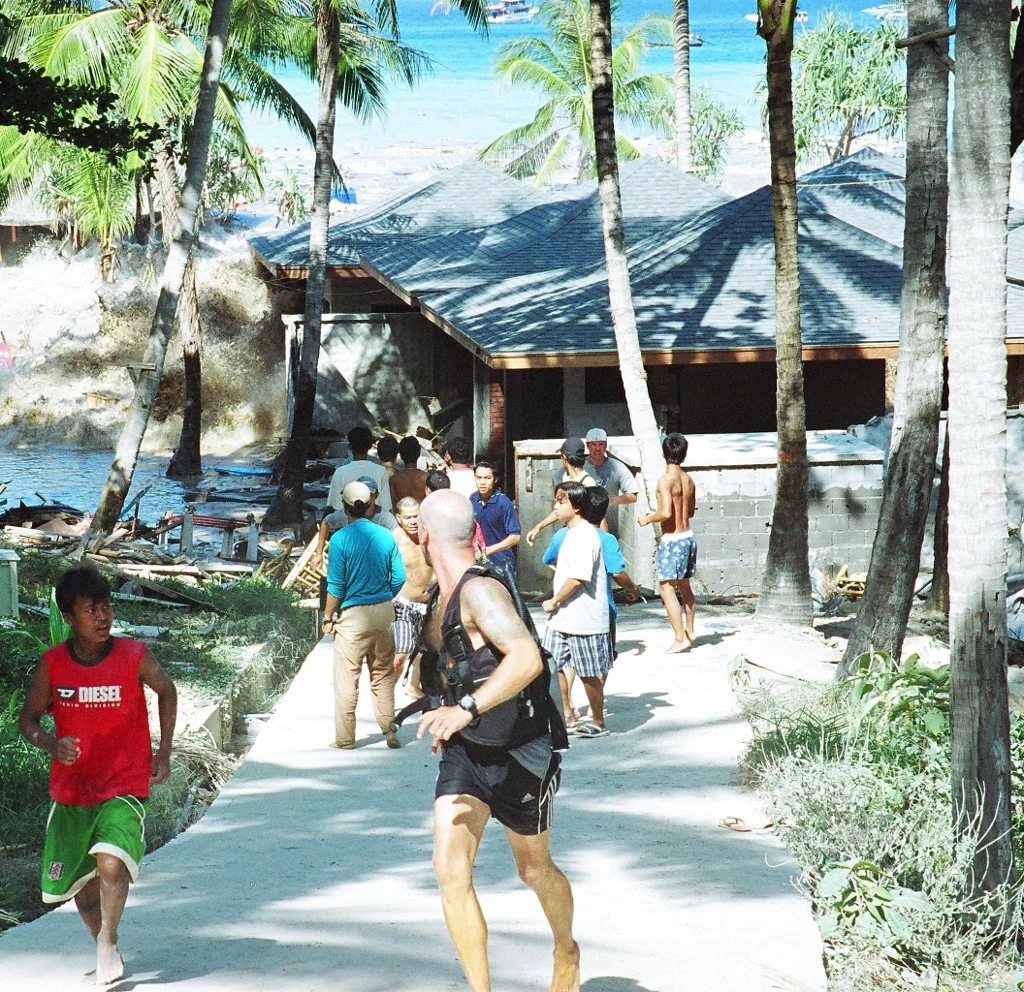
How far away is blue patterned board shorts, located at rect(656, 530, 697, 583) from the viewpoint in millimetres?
10680

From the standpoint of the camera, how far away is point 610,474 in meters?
13.1

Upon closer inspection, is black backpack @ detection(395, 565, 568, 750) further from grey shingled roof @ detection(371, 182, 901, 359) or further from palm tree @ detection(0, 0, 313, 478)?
palm tree @ detection(0, 0, 313, 478)

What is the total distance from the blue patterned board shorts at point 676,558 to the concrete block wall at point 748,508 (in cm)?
356

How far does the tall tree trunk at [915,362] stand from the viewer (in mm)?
8766

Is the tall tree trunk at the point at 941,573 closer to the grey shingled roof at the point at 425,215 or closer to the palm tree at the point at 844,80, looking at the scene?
the grey shingled roof at the point at 425,215

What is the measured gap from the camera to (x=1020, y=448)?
14.5 meters

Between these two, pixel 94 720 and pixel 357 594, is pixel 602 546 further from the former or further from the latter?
pixel 94 720

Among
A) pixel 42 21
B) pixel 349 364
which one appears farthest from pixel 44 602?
pixel 349 364

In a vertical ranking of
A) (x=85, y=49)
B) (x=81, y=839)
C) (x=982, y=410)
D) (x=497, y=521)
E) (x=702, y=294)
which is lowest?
(x=81, y=839)

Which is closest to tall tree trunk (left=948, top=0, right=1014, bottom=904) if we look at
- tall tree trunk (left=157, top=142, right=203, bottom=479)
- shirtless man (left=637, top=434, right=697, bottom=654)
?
shirtless man (left=637, top=434, right=697, bottom=654)

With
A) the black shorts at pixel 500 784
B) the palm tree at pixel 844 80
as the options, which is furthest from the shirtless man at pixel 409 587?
the palm tree at pixel 844 80

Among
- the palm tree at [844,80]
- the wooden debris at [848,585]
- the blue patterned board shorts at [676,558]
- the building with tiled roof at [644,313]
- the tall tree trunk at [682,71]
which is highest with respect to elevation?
the palm tree at [844,80]

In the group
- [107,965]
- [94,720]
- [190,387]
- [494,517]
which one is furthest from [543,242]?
[107,965]

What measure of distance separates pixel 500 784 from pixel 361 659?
12.6 feet
